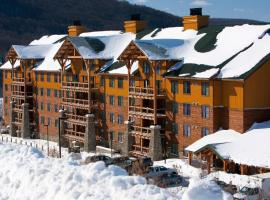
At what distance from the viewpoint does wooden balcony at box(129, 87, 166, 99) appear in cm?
5019

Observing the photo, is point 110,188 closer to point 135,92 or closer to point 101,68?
point 135,92

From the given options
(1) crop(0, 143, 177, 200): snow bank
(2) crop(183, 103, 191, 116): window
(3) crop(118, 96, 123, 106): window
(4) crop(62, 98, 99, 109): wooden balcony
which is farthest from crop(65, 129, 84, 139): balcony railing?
(1) crop(0, 143, 177, 200): snow bank

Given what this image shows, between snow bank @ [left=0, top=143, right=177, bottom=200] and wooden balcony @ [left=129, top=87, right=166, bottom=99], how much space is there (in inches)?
976

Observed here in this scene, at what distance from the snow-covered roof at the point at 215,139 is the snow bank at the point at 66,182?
61.9ft

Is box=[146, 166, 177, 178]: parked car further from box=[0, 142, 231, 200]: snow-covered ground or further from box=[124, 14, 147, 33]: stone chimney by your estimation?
box=[124, 14, 147, 33]: stone chimney

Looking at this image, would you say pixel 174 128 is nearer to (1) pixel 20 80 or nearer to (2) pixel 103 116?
(2) pixel 103 116

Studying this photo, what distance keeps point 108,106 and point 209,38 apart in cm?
1399

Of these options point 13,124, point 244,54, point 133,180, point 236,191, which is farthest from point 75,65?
point 133,180

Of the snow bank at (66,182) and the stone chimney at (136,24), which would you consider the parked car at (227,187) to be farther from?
the stone chimney at (136,24)

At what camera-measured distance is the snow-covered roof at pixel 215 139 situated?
4226 centimetres

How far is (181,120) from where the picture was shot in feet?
160

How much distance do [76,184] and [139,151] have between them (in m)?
31.5

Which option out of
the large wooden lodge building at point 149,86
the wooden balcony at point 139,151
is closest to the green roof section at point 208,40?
the large wooden lodge building at point 149,86

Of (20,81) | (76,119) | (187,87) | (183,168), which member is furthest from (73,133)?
(183,168)
